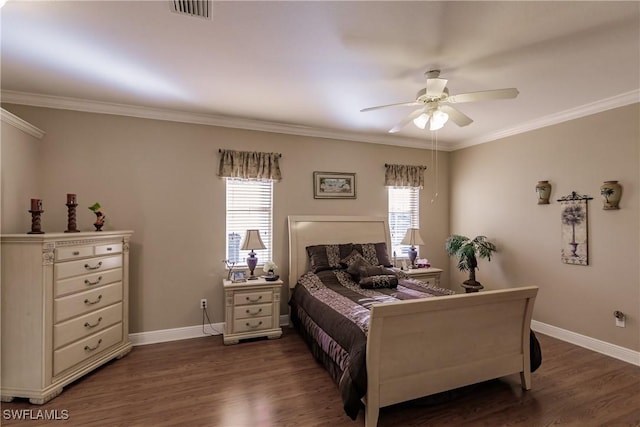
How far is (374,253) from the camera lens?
4.27 metres

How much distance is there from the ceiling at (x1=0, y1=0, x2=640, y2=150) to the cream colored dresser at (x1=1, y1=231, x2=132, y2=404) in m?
1.52

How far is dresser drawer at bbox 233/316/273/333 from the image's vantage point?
3581 millimetres

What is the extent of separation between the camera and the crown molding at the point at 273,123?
320 cm

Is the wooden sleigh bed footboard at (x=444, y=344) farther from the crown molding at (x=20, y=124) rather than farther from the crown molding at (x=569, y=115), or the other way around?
the crown molding at (x=20, y=124)

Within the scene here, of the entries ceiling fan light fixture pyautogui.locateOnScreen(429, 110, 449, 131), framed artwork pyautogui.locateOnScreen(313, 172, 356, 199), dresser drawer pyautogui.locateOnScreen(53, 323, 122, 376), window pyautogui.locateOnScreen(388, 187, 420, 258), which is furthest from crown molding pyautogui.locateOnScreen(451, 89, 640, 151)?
dresser drawer pyautogui.locateOnScreen(53, 323, 122, 376)

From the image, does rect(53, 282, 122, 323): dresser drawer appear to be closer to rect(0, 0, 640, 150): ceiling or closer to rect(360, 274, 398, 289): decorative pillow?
rect(0, 0, 640, 150): ceiling

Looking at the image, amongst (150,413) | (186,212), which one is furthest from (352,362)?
(186,212)

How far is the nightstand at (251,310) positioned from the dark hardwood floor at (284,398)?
0.40 meters

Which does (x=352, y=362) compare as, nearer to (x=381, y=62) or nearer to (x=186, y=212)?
(x=381, y=62)

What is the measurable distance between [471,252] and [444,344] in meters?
2.46

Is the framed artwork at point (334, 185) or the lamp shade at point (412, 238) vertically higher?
the framed artwork at point (334, 185)

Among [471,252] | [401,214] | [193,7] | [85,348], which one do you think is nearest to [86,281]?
[85,348]

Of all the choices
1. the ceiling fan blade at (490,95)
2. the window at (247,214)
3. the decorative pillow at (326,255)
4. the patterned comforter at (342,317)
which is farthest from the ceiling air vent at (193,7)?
the decorative pillow at (326,255)

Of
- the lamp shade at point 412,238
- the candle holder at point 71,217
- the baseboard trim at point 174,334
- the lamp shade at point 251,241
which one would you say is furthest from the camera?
the lamp shade at point 412,238
